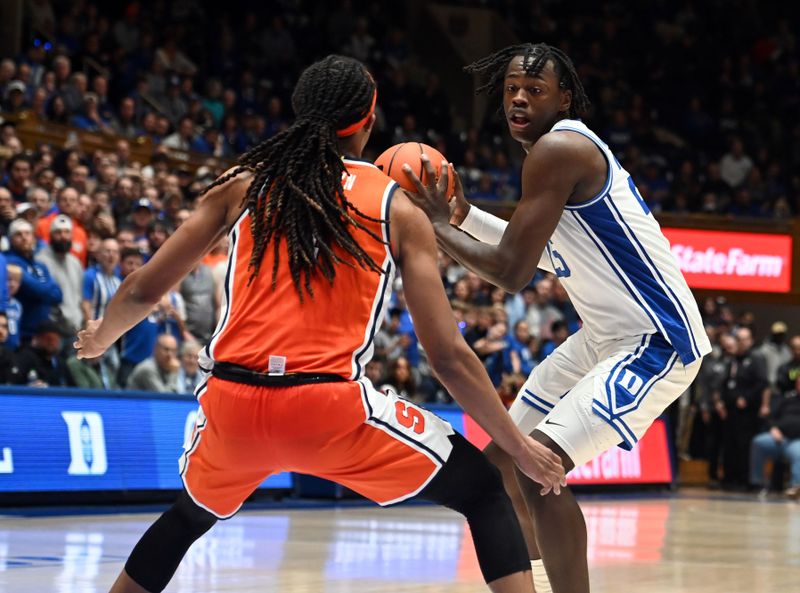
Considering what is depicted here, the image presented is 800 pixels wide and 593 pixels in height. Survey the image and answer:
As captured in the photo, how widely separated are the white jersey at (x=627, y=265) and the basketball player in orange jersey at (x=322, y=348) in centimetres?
110

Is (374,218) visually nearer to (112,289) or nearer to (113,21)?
(112,289)

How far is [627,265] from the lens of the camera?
480 cm

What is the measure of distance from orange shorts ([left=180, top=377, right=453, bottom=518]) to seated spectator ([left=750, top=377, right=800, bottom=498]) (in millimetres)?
13933

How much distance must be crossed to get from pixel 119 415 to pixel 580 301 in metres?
6.55

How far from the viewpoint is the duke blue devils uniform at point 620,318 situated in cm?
464

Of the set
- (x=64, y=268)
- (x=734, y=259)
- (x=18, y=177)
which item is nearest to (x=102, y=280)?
(x=64, y=268)

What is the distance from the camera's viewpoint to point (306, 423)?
355 centimetres

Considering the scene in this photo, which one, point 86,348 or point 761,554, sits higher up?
point 86,348

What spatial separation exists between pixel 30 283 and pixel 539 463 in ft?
25.1

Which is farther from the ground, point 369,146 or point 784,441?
point 369,146

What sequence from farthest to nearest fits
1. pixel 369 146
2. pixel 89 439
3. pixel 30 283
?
pixel 369 146, pixel 30 283, pixel 89 439

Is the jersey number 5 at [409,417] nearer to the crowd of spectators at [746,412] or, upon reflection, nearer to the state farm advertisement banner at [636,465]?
the state farm advertisement banner at [636,465]

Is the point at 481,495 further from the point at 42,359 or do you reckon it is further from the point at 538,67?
the point at 42,359

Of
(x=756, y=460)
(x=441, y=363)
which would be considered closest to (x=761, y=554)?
(x=441, y=363)
